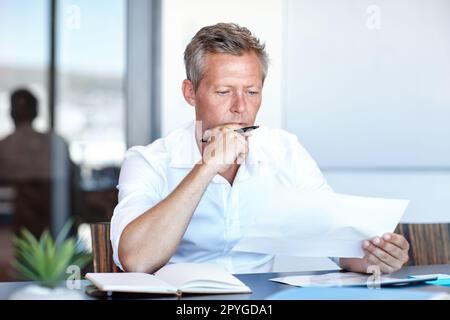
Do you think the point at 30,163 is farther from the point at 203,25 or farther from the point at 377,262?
the point at 377,262

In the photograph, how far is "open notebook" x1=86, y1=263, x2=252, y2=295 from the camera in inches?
42.6

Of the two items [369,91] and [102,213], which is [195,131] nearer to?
[369,91]

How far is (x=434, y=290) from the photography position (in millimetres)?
1194

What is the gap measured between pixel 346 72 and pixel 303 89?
8.0 inches

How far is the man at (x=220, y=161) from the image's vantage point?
5.06ft

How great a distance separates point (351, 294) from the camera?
111cm

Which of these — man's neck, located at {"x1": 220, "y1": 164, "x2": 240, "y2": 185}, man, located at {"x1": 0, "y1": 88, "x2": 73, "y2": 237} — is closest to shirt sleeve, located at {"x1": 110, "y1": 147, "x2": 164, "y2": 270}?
man's neck, located at {"x1": 220, "y1": 164, "x2": 240, "y2": 185}

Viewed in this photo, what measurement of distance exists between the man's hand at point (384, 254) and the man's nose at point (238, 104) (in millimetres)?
469

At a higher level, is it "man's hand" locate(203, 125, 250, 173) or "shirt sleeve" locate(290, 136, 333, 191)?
"man's hand" locate(203, 125, 250, 173)

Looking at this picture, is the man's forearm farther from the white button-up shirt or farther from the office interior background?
the office interior background

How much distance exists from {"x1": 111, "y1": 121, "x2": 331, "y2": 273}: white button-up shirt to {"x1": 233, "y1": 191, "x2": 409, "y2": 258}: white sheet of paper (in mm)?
355

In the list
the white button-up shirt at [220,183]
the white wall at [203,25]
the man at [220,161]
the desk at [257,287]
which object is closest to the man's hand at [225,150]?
the man at [220,161]

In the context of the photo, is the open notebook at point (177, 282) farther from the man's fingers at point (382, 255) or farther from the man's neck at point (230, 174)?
the man's neck at point (230, 174)

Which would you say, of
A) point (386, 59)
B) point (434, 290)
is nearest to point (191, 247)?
point (434, 290)
